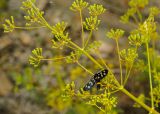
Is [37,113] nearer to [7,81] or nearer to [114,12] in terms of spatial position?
[7,81]

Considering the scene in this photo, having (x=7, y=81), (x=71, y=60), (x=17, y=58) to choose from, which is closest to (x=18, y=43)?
(x=17, y=58)

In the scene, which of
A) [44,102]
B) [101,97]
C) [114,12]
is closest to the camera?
[101,97]

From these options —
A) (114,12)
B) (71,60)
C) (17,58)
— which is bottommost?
(17,58)

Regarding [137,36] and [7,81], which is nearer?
[137,36]

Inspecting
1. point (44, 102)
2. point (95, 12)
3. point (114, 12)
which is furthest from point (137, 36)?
point (44, 102)

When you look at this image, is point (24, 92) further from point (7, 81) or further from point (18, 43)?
point (18, 43)

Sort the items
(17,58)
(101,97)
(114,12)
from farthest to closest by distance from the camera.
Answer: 1. (17,58)
2. (114,12)
3. (101,97)

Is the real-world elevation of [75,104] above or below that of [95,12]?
below
